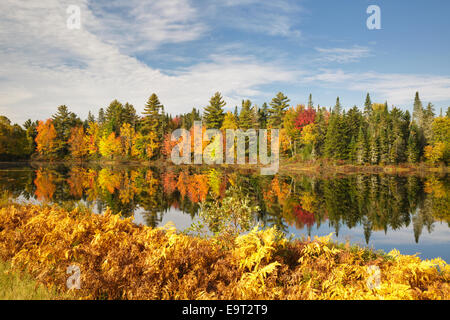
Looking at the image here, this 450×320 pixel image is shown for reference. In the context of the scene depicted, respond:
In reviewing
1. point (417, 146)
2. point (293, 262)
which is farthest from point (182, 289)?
point (417, 146)

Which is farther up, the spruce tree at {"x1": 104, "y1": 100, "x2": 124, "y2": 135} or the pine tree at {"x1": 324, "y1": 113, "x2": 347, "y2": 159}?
the spruce tree at {"x1": 104, "y1": 100, "x2": 124, "y2": 135}

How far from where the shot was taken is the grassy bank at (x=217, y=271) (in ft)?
14.9

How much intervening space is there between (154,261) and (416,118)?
248 feet

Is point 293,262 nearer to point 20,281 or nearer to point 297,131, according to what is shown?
point 20,281

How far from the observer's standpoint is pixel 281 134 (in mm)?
57188

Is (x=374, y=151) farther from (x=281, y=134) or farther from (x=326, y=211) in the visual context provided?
(x=326, y=211)

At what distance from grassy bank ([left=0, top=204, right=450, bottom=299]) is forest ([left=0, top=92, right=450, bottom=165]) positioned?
48.5 meters

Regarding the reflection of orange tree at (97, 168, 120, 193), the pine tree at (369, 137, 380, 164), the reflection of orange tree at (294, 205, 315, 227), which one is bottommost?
the reflection of orange tree at (294, 205, 315, 227)

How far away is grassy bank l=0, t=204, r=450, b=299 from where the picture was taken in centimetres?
454

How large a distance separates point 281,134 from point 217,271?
53.8 metres

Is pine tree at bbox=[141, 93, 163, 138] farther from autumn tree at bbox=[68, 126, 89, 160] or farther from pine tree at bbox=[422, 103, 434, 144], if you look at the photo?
pine tree at bbox=[422, 103, 434, 144]

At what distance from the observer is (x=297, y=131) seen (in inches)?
2249

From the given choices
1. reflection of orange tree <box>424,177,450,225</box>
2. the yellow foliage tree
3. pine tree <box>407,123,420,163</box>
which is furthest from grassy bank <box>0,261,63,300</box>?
the yellow foliage tree

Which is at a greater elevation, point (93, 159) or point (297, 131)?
point (297, 131)
